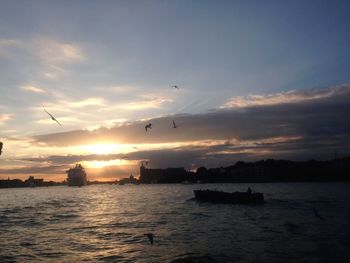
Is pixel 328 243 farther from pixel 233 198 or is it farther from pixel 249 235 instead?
pixel 233 198

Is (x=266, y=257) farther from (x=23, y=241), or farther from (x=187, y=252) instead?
(x=23, y=241)

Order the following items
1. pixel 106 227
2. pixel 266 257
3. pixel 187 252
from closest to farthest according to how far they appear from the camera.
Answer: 1. pixel 266 257
2. pixel 187 252
3. pixel 106 227

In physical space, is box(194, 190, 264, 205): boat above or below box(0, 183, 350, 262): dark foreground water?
above

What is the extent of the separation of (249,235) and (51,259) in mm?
22001

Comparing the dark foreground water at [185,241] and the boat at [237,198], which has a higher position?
the boat at [237,198]

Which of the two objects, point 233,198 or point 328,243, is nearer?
point 328,243

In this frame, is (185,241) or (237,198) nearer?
(185,241)

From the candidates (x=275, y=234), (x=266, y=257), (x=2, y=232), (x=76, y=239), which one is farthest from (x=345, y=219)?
(x=2, y=232)

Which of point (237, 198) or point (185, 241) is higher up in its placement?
point (237, 198)

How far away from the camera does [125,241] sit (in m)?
42.2

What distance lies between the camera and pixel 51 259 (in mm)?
33594

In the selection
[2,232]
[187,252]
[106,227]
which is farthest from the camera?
[106,227]

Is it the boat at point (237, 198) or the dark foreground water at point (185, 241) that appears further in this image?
the boat at point (237, 198)

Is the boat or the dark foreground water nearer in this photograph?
the dark foreground water
